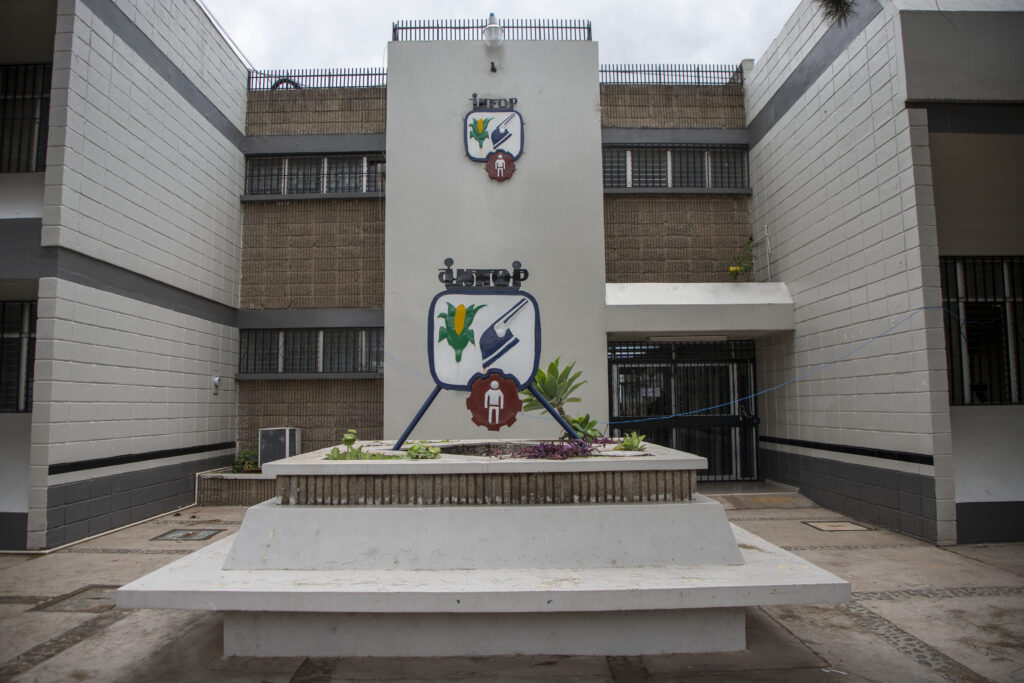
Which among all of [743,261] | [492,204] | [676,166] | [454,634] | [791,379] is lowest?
→ [454,634]

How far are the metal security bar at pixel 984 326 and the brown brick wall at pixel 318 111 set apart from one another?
10.3 m

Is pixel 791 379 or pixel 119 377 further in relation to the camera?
pixel 791 379

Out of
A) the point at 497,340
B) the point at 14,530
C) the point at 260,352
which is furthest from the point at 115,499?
the point at 497,340

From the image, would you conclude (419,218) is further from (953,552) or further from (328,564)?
(953,552)

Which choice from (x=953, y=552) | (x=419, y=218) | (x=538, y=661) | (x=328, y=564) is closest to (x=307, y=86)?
(x=419, y=218)

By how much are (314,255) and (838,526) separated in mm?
10146

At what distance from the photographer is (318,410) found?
11.4 m

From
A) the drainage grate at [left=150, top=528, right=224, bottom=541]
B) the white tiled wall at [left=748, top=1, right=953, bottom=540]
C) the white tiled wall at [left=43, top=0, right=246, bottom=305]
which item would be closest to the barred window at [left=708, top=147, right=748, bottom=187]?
the white tiled wall at [left=748, top=1, right=953, bottom=540]

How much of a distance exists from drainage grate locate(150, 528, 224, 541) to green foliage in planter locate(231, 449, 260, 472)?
7.28ft

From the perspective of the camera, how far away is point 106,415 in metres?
8.00

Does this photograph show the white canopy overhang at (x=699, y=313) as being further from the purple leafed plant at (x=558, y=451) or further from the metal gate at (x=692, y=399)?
the purple leafed plant at (x=558, y=451)

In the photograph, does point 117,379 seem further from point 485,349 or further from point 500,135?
point 500,135

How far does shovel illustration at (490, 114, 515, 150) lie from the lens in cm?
1055

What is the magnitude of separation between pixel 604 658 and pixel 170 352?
8.46 meters
